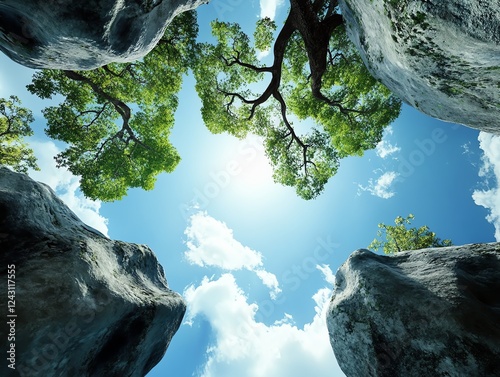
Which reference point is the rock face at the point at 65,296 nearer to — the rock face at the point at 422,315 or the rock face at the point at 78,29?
the rock face at the point at 78,29

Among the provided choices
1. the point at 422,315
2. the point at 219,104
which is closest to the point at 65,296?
the point at 422,315

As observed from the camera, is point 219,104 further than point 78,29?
Yes

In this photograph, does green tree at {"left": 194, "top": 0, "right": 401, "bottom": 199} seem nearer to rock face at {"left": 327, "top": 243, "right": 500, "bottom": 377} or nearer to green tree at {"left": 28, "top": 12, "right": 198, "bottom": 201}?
green tree at {"left": 28, "top": 12, "right": 198, "bottom": 201}

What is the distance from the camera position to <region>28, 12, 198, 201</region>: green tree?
1388 centimetres

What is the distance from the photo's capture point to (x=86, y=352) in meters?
4.76

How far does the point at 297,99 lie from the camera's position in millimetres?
15945

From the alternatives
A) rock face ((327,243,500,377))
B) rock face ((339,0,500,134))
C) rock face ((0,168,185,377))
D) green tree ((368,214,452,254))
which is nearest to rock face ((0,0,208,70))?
rock face ((0,168,185,377))

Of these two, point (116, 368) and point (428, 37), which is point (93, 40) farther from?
point (116, 368)

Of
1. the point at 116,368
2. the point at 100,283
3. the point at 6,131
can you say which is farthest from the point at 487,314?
the point at 6,131

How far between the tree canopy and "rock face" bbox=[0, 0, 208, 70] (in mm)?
6929

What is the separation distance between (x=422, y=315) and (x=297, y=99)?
43.8 feet

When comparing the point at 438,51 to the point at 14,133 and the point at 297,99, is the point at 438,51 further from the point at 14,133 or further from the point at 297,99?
the point at 14,133

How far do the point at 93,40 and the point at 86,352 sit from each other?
21.6ft

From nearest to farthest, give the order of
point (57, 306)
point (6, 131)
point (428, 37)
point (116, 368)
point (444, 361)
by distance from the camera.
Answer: point (57, 306) → point (428, 37) → point (444, 361) → point (116, 368) → point (6, 131)
